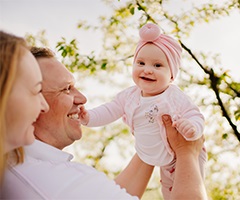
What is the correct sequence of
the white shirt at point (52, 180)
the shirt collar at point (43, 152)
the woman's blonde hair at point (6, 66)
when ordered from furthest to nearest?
the shirt collar at point (43, 152) < the white shirt at point (52, 180) < the woman's blonde hair at point (6, 66)

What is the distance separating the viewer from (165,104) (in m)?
2.37

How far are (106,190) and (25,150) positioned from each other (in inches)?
12.7

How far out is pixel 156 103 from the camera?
93.7 inches

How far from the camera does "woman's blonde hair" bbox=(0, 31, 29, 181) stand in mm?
1121

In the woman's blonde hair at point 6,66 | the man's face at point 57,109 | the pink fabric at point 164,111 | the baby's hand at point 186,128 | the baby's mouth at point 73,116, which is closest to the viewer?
Answer: the woman's blonde hair at point 6,66

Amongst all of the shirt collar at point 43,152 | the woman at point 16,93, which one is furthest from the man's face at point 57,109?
the woman at point 16,93

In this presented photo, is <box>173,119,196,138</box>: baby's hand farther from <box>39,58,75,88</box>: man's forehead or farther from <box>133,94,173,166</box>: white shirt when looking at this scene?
<box>39,58,75,88</box>: man's forehead

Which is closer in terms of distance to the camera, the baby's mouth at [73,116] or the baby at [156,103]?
the baby's mouth at [73,116]

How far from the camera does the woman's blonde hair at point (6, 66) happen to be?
3.68 feet

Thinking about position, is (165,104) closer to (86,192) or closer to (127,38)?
(86,192)

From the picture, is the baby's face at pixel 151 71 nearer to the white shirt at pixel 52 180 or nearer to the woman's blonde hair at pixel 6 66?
the white shirt at pixel 52 180

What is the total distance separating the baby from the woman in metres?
1.13

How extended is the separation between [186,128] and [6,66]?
4.01ft

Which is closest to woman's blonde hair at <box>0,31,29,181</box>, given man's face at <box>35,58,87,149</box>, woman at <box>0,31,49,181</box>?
woman at <box>0,31,49,181</box>
